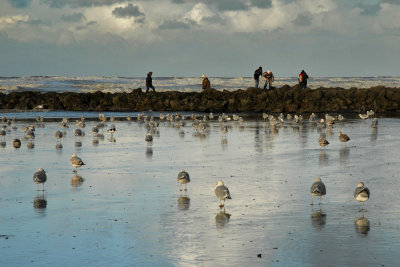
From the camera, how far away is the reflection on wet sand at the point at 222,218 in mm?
12219

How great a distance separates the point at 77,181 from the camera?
17.3 meters

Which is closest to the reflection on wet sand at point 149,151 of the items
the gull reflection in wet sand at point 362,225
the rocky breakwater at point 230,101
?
the gull reflection in wet sand at point 362,225

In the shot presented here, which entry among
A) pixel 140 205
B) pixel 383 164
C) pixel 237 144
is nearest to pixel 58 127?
pixel 237 144

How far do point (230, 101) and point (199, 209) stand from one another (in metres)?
42.4

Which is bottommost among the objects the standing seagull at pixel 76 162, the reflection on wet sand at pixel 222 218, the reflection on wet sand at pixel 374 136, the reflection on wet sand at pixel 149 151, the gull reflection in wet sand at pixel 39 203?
the gull reflection in wet sand at pixel 39 203

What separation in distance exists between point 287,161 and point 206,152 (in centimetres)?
390

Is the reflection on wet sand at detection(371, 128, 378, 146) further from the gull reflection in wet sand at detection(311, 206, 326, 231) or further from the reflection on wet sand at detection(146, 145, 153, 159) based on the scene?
the gull reflection in wet sand at detection(311, 206, 326, 231)

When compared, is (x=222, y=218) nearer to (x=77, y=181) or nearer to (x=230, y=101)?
(x=77, y=181)

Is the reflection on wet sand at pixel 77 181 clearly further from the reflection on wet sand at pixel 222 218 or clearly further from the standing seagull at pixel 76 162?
the reflection on wet sand at pixel 222 218

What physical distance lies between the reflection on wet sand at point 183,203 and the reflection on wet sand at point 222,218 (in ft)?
2.95

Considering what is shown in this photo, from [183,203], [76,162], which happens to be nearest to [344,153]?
[76,162]

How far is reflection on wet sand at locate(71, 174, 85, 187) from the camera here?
1685 centimetres

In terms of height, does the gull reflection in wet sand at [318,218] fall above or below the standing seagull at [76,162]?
below

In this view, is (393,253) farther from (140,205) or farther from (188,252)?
(140,205)
